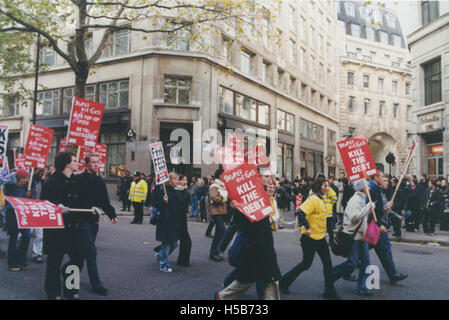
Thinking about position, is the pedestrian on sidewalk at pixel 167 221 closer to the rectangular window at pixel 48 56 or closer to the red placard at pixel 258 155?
the red placard at pixel 258 155

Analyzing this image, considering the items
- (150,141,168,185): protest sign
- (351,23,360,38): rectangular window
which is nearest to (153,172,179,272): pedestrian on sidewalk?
(150,141,168,185): protest sign

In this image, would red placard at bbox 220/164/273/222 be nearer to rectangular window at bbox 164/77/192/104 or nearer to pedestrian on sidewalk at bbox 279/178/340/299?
pedestrian on sidewalk at bbox 279/178/340/299

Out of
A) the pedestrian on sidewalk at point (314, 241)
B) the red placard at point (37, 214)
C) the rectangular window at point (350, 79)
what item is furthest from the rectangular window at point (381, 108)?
the red placard at point (37, 214)

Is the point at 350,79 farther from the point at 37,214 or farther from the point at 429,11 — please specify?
the point at 37,214

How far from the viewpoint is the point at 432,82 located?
21.3 metres

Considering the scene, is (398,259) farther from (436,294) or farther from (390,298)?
(390,298)

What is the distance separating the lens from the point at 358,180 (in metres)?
6.00

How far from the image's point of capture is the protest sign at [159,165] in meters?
7.50

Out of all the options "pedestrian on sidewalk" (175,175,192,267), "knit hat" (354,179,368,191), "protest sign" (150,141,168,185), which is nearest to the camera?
"knit hat" (354,179,368,191)

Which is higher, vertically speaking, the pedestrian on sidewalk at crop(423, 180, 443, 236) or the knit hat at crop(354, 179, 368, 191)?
the knit hat at crop(354, 179, 368, 191)

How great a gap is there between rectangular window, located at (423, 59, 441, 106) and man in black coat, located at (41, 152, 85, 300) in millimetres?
21363

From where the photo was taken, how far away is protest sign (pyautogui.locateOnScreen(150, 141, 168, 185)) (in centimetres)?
750

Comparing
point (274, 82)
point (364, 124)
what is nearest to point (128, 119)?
point (274, 82)
